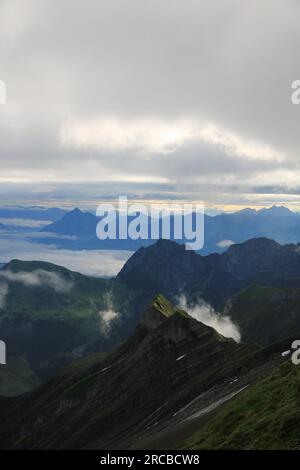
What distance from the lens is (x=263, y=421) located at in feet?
174

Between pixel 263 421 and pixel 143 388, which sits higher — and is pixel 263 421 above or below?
above

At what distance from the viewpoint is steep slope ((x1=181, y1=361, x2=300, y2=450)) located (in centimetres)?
4831

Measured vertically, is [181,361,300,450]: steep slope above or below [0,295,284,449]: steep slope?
above

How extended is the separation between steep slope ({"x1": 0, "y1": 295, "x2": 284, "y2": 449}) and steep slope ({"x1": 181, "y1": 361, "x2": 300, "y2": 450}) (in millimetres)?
34034

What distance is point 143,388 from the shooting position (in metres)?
152

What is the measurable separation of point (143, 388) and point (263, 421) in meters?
104

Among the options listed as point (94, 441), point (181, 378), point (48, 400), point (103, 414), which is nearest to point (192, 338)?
point (181, 378)

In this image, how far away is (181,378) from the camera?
142 meters

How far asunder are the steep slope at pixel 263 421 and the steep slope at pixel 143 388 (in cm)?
3403

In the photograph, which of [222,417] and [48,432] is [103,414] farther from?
[222,417]

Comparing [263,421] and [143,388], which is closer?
[263,421]
